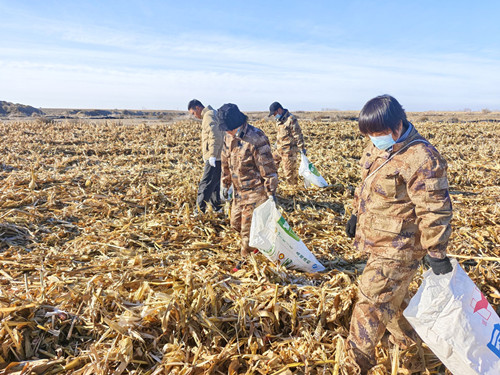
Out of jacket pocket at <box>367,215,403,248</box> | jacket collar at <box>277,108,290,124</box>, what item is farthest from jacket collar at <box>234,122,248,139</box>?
jacket collar at <box>277,108,290,124</box>

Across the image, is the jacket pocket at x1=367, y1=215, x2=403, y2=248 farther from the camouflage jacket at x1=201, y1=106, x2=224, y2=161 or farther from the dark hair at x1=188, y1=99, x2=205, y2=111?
the dark hair at x1=188, y1=99, x2=205, y2=111

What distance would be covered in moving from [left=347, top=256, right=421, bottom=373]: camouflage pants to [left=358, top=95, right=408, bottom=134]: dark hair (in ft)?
3.04

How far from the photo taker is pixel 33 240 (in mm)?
4859

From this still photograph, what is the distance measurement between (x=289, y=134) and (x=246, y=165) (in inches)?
154

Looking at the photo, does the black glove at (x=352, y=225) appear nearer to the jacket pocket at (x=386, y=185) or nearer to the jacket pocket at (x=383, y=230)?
the jacket pocket at (x=383, y=230)

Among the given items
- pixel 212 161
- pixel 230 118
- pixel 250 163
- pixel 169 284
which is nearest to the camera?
pixel 169 284

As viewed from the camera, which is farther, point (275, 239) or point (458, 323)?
point (275, 239)

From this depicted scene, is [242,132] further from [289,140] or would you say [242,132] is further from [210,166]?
[289,140]

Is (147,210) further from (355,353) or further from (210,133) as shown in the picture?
(355,353)

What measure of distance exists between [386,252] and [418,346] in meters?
0.90

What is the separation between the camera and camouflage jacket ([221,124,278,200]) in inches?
160

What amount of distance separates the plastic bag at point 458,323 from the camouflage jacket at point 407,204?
22 centimetres

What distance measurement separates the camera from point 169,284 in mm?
3215

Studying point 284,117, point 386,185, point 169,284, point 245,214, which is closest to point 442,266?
point 386,185
